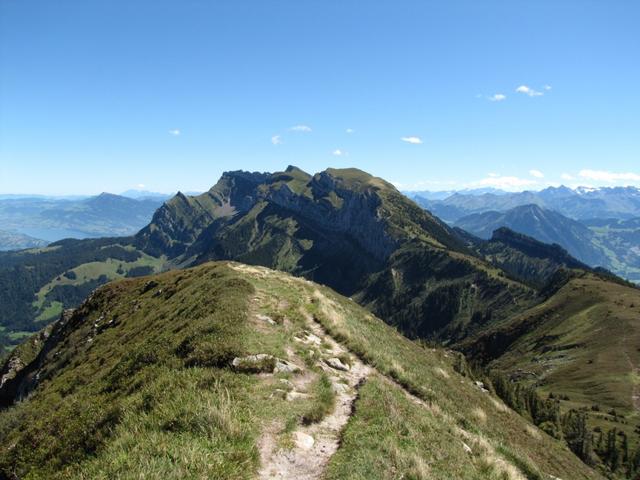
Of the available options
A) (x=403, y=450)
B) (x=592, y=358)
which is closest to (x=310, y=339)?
(x=403, y=450)

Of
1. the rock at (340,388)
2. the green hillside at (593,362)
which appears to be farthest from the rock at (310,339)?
the green hillside at (593,362)

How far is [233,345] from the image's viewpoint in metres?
17.1

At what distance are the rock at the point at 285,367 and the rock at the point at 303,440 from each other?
4.52m

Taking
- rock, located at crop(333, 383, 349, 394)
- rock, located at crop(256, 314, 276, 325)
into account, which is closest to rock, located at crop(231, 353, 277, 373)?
rock, located at crop(333, 383, 349, 394)

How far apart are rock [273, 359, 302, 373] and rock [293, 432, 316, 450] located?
4515 mm

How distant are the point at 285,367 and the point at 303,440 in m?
5.32

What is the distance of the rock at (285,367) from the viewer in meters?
16.8

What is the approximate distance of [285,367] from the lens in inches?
678

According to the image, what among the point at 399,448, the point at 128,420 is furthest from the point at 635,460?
the point at 128,420

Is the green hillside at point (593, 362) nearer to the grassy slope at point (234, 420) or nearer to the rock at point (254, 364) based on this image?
the grassy slope at point (234, 420)

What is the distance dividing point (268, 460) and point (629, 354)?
178 meters

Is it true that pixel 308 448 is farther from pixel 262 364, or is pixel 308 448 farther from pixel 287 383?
pixel 262 364

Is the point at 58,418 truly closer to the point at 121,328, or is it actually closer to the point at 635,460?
the point at 121,328

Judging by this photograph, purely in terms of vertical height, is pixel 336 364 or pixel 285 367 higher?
pixel 285 367
